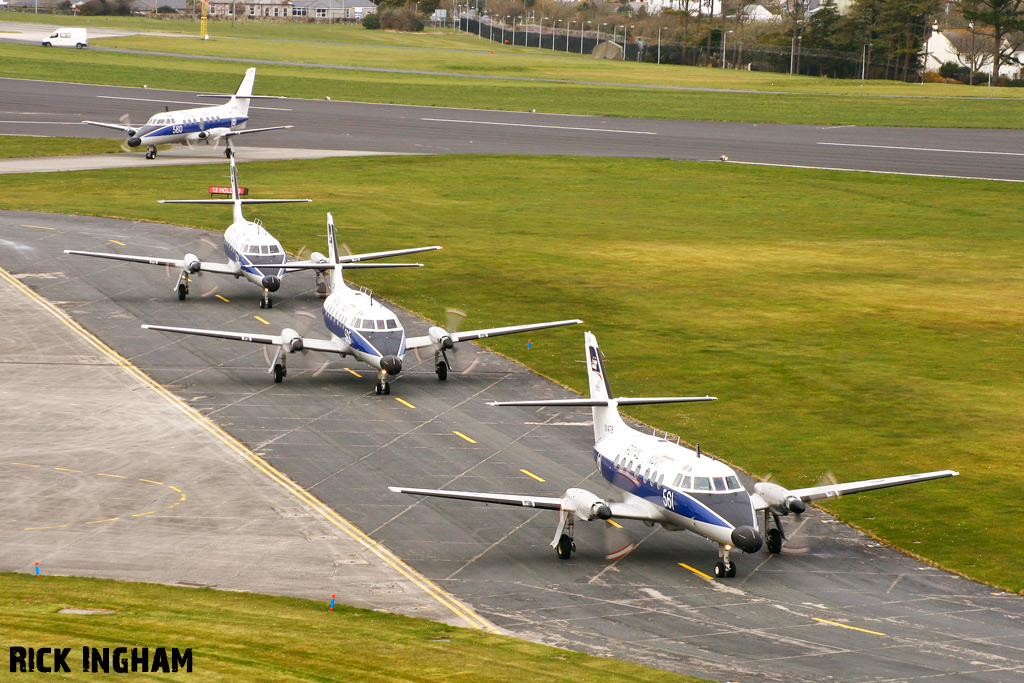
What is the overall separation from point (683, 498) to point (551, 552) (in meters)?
5.24

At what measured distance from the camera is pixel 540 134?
14612cm

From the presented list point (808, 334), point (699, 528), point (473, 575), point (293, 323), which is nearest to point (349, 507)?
point (473, 575)

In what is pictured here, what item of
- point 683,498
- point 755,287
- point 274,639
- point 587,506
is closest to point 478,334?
point 587,506

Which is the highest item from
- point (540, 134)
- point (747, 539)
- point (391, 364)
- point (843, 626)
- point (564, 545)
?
point (540, 134)

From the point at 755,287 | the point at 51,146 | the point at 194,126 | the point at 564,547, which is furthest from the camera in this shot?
the point at 51,146

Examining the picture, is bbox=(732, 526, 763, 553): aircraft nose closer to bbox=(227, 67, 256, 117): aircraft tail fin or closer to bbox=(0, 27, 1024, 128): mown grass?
bbox=(227, 67, 256, 117): aircraft tail fin

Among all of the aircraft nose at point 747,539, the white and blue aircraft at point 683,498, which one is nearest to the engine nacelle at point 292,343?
the white and blue aircraft at point 683,498

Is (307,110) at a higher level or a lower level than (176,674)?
higher

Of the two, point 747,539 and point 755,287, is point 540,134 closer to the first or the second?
point 755,287

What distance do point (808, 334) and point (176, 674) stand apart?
4811cm

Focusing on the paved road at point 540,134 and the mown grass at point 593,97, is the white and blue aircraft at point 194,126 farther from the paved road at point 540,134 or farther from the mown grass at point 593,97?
the mown grass at point 593,97

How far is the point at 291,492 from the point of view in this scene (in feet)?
143

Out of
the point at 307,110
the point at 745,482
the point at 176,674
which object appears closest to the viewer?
the point at 176,674

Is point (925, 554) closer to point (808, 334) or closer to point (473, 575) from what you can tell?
point (473, 575)
